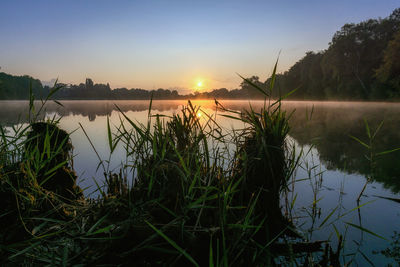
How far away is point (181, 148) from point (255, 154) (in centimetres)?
90

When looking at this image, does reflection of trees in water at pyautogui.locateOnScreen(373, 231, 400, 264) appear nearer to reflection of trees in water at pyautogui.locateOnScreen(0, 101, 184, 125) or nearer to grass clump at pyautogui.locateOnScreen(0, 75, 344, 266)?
grass clump at pyautogui.locateOnScreen(0, 75, 344, 266)

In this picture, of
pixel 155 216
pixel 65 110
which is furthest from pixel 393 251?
pixel 65 110

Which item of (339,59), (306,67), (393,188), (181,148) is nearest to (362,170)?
(393,188)

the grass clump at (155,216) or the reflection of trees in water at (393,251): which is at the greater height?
the grass clump at (155,216)

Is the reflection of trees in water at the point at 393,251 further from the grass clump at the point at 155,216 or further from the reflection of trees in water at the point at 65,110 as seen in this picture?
the reflection of trees in water at the point at 65,110

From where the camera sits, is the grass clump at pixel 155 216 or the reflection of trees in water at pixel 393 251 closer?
the grass clump at pixel 155 216

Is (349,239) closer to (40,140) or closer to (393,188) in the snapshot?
(393,188)

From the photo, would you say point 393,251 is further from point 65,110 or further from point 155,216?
point 65,110

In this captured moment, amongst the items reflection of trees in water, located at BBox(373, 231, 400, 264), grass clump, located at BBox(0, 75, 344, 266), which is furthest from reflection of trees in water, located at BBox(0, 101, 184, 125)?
reflection of trees in water, located at BBox(373, 231, 400, 264)

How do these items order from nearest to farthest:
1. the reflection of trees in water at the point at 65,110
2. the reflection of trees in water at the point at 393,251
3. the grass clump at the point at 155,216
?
the grass clump at the point at 155,216 < the reflection of trees in water at the point at 393,251 < the reflection of trees in water at the point at 65,110

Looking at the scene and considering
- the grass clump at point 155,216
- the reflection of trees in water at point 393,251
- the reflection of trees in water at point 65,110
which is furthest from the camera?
the reflection of trees in water at point 65,110

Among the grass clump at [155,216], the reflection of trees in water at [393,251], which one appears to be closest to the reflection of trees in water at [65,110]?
the grass clump at [155,216]

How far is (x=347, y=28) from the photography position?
138 ft

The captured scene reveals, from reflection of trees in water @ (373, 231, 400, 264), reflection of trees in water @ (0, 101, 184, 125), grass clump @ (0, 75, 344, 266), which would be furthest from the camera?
reflection of trees in water @ (0, 101, 184, 125)
